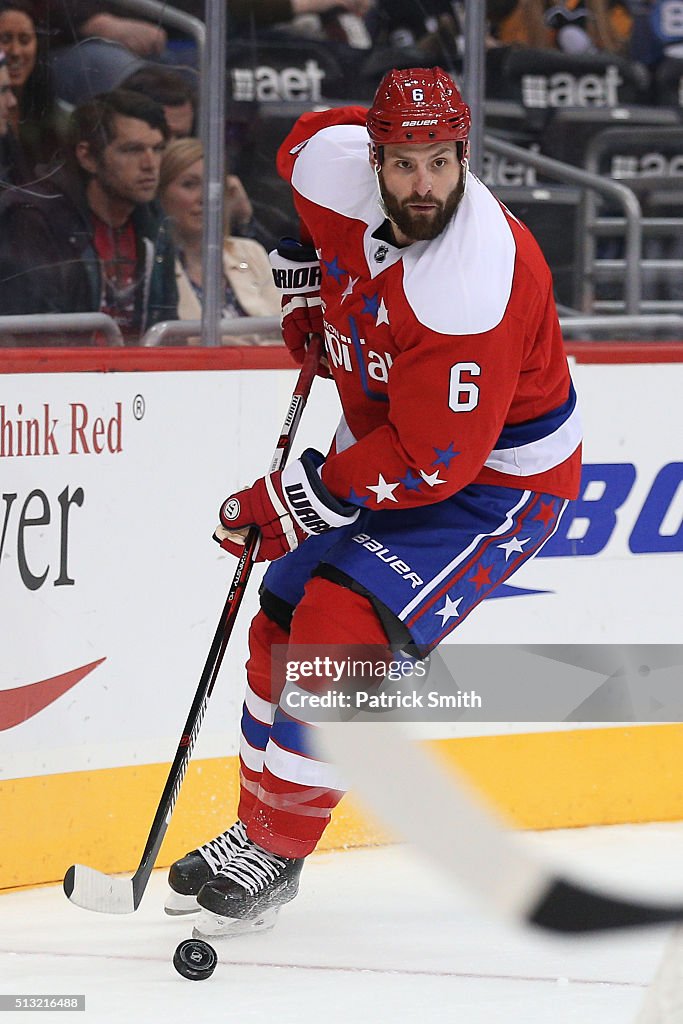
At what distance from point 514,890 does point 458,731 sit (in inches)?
60.1

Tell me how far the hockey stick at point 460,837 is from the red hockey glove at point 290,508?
0.29 meters

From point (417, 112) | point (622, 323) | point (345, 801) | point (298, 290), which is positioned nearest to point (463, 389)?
point (417, 112)

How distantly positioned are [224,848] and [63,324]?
40.5 inches

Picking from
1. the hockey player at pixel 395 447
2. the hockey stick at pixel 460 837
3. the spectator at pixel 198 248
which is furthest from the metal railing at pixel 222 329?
the hockey stick at pixel 460 837

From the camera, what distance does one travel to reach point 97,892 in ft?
8.59

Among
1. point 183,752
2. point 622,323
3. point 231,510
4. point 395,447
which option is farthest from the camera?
point 622,323

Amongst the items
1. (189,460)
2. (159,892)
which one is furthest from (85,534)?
(159,892)

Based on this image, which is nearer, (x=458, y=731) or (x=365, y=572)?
(x=365, y=572)

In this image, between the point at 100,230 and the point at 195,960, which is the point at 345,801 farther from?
the point at 100,230

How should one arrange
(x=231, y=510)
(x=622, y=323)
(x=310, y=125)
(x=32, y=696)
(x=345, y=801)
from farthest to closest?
(x=622, y=323), (x=345, y=801), (x=32, y=696), (x=310, y=125), (x=231, y=510)

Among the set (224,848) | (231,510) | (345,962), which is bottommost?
(345,962)

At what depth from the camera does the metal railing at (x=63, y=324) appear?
3.06m

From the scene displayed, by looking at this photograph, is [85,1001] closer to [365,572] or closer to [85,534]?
[365,572]

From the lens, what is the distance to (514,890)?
1972 millimetres
